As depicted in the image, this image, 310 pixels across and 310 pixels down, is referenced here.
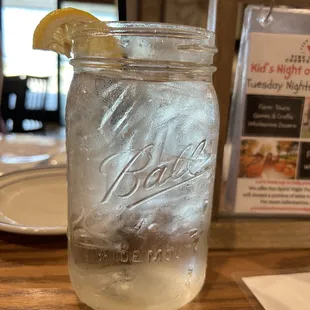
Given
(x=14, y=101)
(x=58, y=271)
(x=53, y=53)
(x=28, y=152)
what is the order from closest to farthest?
(x=58, y=271)
(x=28, y=152)
(x=14, y=101)
(x=53, y=53)

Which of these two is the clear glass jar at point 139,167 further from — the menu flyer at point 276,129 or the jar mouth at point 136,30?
the menu flyer at point 276,129

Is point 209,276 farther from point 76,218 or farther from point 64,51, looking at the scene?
point 64,51

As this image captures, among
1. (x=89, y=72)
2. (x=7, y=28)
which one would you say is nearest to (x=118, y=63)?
(x=89, y=72)

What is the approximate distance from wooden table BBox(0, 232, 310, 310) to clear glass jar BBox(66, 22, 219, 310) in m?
0.03

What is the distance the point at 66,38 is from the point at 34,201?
0.31 meters

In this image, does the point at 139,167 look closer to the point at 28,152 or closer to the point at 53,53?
the point at 28,152

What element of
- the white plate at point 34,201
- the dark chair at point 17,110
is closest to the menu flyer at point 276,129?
the white plate at point 34,201

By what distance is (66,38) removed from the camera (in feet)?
1.44

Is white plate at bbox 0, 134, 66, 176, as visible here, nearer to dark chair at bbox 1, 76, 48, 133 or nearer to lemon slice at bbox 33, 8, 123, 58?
lemon slice at bbox 33, 8, 123, 58

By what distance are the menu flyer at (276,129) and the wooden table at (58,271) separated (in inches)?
2.8

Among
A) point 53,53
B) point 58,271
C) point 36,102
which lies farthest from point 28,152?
point 53,53

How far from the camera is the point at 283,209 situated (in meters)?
0.57

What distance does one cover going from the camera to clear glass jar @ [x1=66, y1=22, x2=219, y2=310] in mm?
398

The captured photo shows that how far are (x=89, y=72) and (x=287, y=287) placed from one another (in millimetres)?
308
